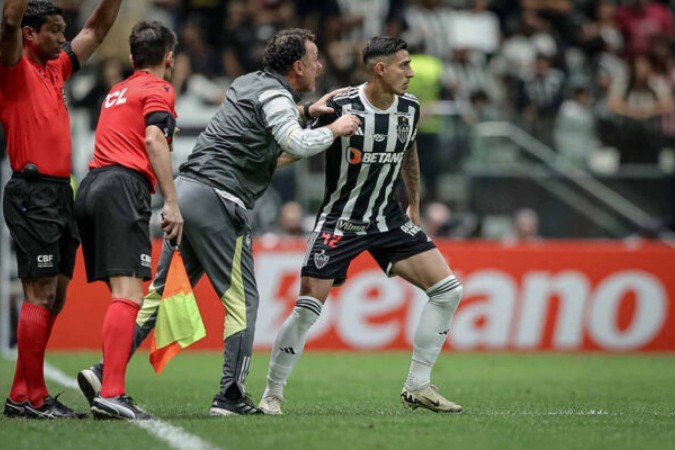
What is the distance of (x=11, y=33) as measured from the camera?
740cm

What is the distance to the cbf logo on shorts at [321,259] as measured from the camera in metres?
8.56

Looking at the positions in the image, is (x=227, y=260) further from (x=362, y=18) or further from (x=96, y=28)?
(x=362, y=18)

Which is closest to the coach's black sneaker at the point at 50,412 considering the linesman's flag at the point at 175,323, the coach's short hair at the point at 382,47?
the linesman's flag at the point at 175,323

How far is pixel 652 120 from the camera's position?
17.6 metres

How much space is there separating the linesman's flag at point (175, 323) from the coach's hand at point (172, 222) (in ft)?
1.36

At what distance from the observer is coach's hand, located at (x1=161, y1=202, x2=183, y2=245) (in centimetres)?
757

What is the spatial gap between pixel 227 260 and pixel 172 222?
617 mm

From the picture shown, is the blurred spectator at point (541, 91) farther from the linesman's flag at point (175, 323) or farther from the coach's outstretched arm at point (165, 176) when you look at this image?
the coach's outstretched arm at point (165, 176)

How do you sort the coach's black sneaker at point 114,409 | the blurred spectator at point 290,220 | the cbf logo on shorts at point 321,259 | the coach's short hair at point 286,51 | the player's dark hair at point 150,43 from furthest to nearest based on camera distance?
the blurred spectator at point 290,220
the cbf logo on shorts at point 321,259
the coach's short hair at point 286,51
the player's dark hair at point 150,43
the coach's black sneaker at point 114,409

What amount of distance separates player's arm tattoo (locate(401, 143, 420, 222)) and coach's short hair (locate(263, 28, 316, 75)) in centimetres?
122

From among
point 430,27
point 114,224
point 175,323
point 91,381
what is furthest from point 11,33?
point 430,27

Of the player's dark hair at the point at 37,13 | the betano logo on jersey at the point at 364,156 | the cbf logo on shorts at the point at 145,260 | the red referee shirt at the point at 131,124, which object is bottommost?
the cbf logo on shorts at the point at 145,260

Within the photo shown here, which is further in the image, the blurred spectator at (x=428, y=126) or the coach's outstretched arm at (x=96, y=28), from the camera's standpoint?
the blurred spectator at (x=428, y=126)

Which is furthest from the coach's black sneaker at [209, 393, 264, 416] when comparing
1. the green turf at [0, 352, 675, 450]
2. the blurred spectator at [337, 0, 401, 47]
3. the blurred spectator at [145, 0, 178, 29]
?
the blurred spectator at [145, 0, 178, 29]
